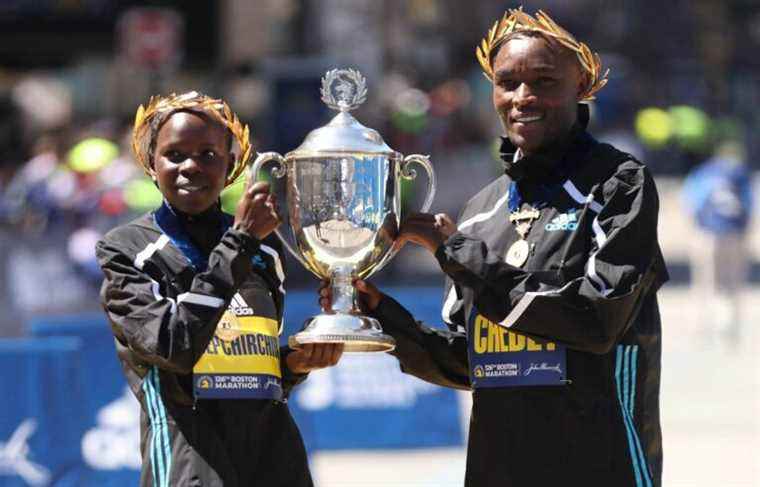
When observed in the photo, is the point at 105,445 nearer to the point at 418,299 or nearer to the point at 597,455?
the point at 418,299

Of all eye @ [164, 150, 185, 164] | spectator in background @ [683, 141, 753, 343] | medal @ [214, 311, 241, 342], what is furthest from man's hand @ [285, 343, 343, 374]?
spectator in background @ [683, 141, 753, 343]

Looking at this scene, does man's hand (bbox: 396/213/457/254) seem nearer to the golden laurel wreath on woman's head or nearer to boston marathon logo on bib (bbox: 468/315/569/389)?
boston marathon logo on bib (bbox: 468/315/569/389)

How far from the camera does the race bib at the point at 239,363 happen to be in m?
5.22

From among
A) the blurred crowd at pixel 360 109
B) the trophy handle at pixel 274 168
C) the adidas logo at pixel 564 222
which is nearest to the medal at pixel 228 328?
the trophy handle at pixel 274 168

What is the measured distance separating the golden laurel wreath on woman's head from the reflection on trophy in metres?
0.39

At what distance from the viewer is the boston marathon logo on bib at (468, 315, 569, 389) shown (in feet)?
17.0

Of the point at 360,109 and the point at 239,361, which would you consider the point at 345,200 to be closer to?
the point at 239,361

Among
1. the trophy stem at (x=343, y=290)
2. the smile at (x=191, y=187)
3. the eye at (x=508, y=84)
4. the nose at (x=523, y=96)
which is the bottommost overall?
the trophy stem at (x=343, y=290)

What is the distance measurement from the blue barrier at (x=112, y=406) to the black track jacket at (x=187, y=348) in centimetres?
427

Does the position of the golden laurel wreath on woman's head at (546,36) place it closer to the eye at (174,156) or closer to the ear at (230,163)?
the ear at (230,163)

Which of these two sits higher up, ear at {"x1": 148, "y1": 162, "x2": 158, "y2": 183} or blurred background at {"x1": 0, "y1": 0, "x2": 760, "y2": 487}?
blurred background at {"x1": 0, "y1": 0, "x2": 760, "y2": 487}

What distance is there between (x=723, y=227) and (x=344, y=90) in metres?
13.7

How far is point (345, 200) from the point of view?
5340 millimetres

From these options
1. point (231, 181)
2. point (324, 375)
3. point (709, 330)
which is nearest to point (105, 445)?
point (324, 375)
